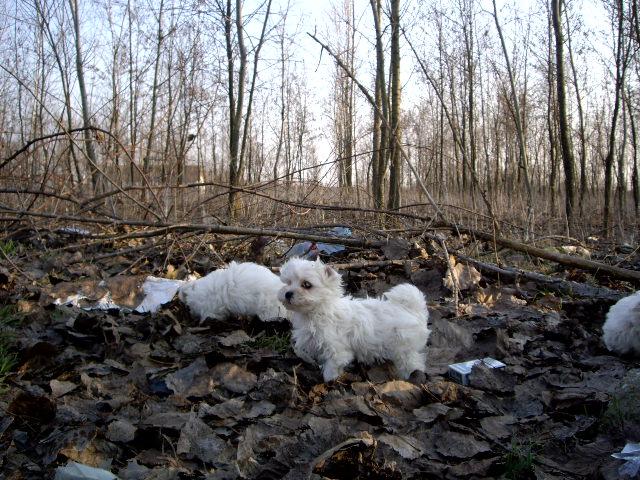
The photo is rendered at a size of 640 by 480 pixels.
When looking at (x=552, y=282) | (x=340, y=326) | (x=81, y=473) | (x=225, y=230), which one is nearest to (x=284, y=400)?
(x=340, y=326)

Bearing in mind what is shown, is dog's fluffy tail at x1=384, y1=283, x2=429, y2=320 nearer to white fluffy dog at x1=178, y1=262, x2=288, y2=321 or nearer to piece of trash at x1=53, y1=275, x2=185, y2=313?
white fluffy dog at x1=178, y1=262, x2=288, y2=321

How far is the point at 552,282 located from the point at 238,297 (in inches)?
138

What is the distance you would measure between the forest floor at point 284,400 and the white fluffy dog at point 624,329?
0.13 m

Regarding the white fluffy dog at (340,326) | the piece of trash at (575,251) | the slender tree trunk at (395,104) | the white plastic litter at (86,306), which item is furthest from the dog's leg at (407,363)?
the slender tree trunk at (395,104)

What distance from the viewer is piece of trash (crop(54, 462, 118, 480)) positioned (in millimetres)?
1931

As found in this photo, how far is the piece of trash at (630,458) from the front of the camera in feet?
6.37

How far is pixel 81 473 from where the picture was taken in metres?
1.95

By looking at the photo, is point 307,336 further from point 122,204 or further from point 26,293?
point 122,204

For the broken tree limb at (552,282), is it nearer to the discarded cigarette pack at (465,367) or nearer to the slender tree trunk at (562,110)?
the discarded cigarette pack at (465,367)

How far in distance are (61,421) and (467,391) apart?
2313 millimetres

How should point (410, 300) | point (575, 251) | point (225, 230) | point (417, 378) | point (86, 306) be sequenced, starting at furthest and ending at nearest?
point (575, 251) → point (225, 230) → point (86, 306) → point (410, 300) → point (417, 378)

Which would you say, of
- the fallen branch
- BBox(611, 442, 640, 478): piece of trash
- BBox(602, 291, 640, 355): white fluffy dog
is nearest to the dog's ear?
the fallen branch

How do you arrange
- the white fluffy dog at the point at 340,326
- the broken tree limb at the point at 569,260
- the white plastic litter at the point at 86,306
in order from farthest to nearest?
the broken tree limb at the point at 569,260, the white plastic litter at the point at 86,306, the white fluffy dog at the point at 340,326

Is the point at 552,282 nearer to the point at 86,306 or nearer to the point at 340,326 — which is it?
the point at 340,326
